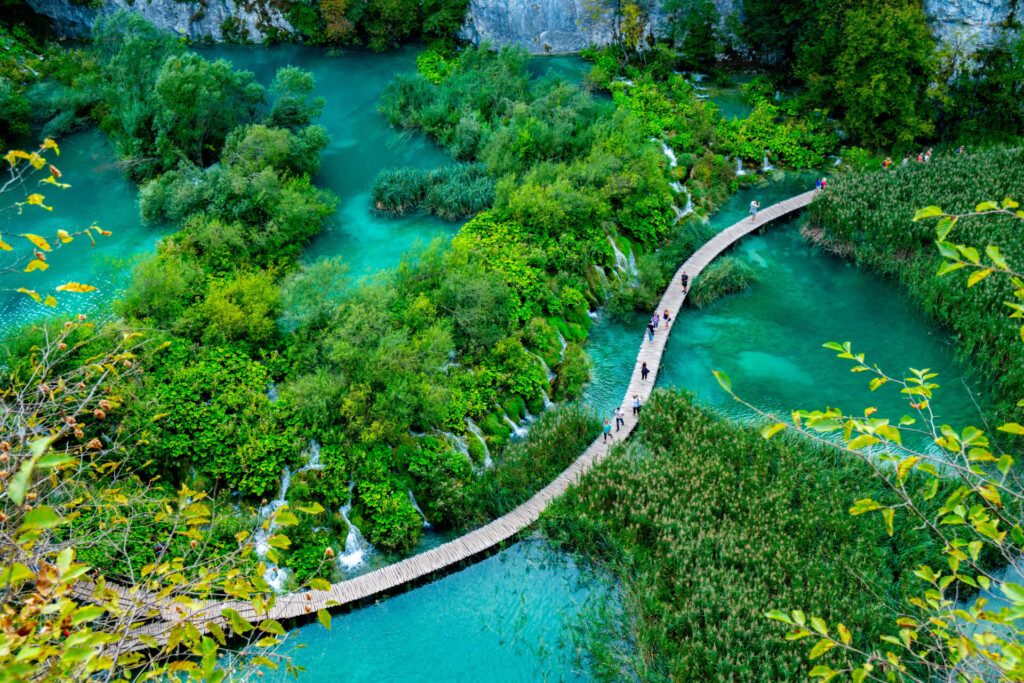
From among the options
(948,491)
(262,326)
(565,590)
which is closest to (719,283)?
(948,491)

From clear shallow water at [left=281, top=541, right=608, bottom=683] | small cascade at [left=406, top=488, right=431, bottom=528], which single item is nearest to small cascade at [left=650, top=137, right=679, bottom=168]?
small cascade at [left=406, top=488, right=431, bottom=528]

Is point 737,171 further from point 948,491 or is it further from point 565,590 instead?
point 565,590

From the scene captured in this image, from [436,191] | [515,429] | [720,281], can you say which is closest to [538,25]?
[436,191]

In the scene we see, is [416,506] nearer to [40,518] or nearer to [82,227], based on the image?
[40,518]

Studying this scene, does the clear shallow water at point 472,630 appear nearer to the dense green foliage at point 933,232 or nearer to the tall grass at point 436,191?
the dense green foliage at point 933,232

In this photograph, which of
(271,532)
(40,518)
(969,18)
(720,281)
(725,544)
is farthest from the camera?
(969,18)

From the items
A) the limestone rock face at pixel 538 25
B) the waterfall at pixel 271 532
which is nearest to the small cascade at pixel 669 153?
the limestone rock face at pixel 538 25

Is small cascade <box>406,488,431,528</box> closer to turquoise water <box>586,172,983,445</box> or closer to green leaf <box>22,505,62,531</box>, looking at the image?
turquoise water <box>586,172,983,445</box>
